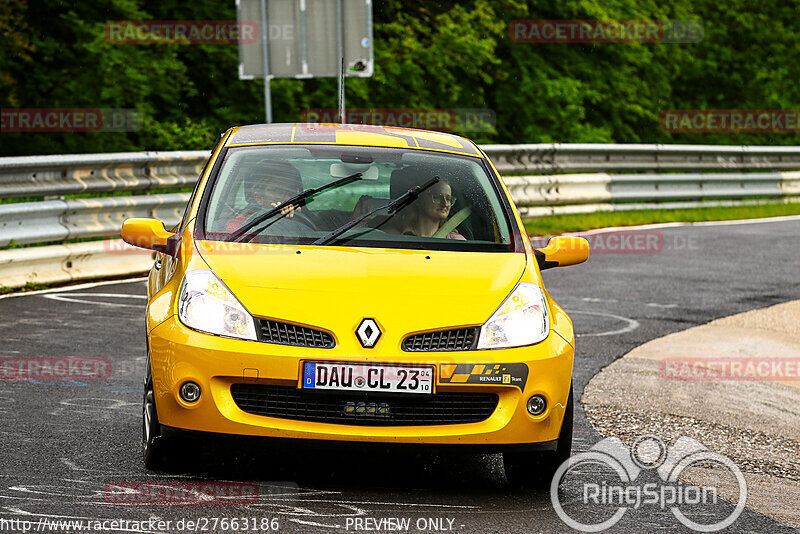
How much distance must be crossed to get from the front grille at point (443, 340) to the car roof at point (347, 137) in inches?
66.3

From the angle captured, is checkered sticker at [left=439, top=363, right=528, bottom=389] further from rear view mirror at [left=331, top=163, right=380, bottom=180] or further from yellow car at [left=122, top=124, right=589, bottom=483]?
rear view mirror at [left=331, top=163, right=380, bottom=180]

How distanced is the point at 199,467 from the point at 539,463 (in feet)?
4.73

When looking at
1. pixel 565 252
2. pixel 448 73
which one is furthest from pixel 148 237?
pixel 448 73

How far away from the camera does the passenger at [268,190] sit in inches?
254

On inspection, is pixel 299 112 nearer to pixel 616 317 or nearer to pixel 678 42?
pixel 678 42

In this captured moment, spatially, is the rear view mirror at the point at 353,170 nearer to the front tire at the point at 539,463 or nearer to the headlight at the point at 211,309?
the headlight at the point at 211,309

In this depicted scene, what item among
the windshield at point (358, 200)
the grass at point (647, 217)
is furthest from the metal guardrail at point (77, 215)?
the grass at point (647, 217)

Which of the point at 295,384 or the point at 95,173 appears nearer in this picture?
the point at 295,384

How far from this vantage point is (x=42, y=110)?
24.4 meters

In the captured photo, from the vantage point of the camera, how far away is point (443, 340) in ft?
18.4

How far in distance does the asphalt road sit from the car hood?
561mm

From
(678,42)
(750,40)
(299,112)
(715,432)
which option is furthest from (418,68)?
(715,432)

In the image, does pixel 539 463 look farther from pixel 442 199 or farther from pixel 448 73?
pixel 448 73

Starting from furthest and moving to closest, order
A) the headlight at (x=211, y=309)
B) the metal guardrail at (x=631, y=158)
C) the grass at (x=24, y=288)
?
the metal guardrail at (x=631, y=158) → the grass at (x=24, y=288) → the headlight at (x=211, y=309)
